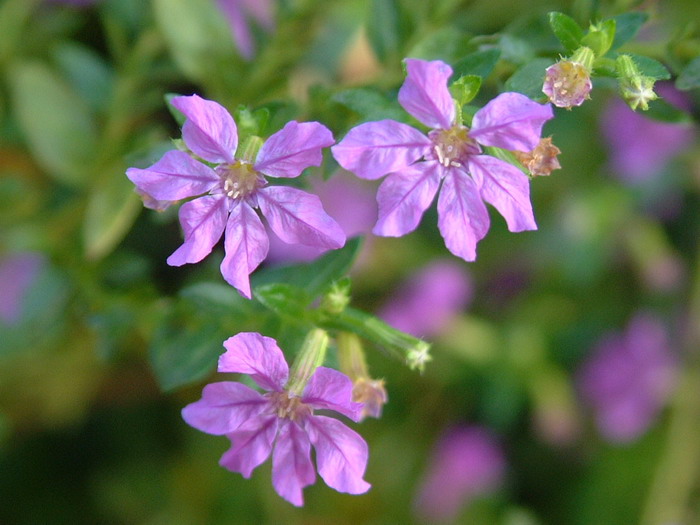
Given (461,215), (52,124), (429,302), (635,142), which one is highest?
(461,215)

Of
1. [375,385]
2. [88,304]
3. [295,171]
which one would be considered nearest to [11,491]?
[88,304]

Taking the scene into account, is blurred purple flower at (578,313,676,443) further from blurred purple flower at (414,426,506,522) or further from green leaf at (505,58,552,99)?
green leaf at (505,58,552,99)

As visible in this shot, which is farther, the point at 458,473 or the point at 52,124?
the point at 458,473

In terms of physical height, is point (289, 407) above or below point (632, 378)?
above

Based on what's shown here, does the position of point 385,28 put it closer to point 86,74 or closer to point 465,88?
point 465,88

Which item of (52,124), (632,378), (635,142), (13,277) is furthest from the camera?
(632,378)

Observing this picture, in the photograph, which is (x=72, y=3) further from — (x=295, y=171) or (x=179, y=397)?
(x=295, y=171)

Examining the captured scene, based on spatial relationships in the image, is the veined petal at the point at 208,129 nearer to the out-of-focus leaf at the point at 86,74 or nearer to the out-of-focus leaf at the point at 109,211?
the out-of-focus leaf at the point at 109,211

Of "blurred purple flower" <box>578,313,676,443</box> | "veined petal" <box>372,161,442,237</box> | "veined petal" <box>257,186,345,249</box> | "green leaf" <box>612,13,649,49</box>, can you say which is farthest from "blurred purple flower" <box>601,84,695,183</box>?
"veined petal" <box>257,186,345,249</box>

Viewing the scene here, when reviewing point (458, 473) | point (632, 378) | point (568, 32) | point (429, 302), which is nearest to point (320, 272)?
point (568, 32)
